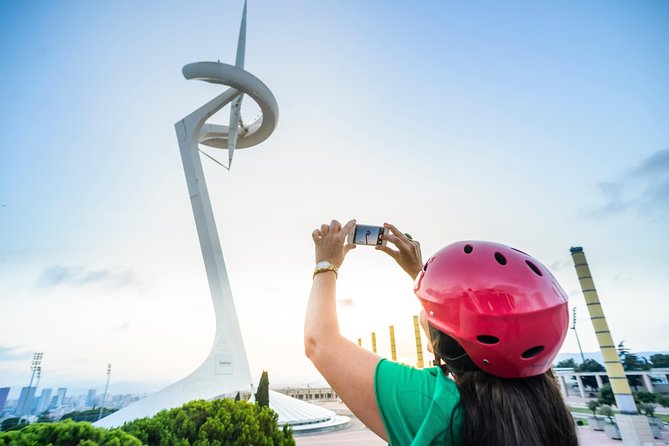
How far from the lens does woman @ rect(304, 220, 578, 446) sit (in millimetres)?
905

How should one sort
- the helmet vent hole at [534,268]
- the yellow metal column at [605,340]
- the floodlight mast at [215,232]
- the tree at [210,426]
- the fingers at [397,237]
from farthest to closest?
the yellow metal column at [605,340]
the floodlight mast at [215,232]
the tree at [210,426]
the fingers at [397,237]
the helmet vent hole at [534,268]

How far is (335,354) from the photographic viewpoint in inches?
39.4

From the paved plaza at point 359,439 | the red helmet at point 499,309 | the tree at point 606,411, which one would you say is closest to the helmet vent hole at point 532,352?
the red helmet at point 499,309

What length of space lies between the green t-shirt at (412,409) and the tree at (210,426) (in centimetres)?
586

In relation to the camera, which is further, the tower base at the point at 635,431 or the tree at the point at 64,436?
the tower base at the point at 635,431

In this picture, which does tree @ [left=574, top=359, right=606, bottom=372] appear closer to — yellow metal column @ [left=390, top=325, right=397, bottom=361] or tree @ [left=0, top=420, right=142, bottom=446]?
yellow metal column @ [left=390, top=325, right=397, bottom=361]

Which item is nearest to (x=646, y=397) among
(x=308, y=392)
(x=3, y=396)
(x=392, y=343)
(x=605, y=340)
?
(x=605, y=340)

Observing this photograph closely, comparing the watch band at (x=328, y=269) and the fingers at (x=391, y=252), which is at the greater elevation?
the fingers at (x=391, y=252)

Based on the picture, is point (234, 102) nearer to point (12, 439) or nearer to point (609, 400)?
point (12, 439)

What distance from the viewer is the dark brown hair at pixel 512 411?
2.88 feet

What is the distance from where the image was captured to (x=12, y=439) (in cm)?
366

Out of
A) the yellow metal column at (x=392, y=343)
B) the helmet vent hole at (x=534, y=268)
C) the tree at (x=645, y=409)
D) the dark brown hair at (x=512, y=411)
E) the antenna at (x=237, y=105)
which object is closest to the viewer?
the dark brown hair at (x=512, y=411)

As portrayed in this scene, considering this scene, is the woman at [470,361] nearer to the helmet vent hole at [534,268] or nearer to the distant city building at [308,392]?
the helmet vent hole at [534,268]

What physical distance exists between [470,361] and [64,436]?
492cm
